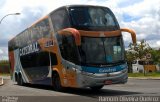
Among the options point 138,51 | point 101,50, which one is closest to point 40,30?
point 101,50

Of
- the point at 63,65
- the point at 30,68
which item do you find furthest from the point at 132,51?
the point at 63,65

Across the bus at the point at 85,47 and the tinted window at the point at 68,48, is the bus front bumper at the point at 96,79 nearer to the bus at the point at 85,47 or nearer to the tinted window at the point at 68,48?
the bus at the point at 85,47

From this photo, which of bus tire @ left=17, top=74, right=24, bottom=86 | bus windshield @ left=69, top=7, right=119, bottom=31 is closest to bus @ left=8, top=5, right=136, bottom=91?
bus windshield @ left=69, top=7, right=119, bottom=31

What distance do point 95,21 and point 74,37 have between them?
5.35ft

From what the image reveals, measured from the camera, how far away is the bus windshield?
20859mm

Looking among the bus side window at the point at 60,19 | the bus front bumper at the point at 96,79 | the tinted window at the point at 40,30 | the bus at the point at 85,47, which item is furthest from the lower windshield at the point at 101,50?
the tinted window at the point at 40,30

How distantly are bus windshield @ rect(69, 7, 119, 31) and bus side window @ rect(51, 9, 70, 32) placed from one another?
17.4 inches

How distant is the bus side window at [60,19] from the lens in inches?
841

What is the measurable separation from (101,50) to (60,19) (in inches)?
114

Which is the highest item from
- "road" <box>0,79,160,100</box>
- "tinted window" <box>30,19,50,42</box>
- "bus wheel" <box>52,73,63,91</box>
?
"tinted window" <box>30,19,50,42</box>

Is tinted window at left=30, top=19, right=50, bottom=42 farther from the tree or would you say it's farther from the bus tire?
the tree

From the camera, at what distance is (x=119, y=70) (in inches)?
826

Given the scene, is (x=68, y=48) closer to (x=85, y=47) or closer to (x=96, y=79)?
(x=85, y=47)

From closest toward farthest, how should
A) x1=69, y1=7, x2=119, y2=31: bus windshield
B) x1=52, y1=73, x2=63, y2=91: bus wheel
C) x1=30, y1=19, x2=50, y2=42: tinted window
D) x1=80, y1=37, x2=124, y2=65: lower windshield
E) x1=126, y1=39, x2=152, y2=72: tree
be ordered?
x1=80, y1=37, x2=124, y2=65: lower windshield < x1=69, y1=7, x2=119, y2=31: bus windshield < x1=52, y1=73, x2=63, y2=91: bus wheel < x1=30, y1=19, x2=50, y2=42: tinted window < x1=126, y1=39, x2=152, y2=72: tree
